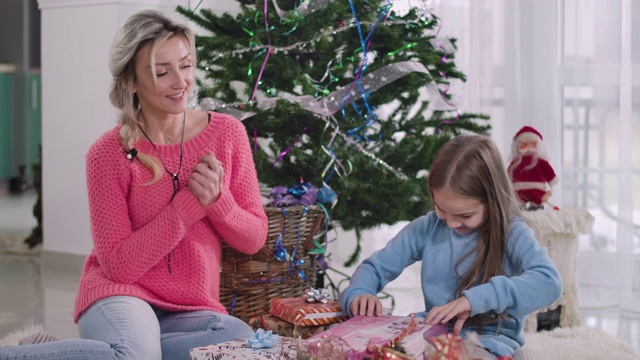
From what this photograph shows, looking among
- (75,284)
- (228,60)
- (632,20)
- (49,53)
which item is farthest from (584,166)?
(49,53)

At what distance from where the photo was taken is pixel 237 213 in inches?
77.0

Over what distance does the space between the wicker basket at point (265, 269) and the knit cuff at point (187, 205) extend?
0.44m

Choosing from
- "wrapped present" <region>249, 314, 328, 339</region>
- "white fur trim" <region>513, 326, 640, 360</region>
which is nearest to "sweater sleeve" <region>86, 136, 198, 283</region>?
"wrapped present" <region>249, 314, 328, 339</region>

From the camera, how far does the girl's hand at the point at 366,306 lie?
5.43 ft

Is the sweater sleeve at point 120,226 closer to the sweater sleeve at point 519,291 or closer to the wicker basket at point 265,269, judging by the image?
the wicker basket at point 265,269

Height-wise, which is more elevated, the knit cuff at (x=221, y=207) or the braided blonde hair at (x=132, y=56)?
the braided blonde hair at (x=132, y=56)

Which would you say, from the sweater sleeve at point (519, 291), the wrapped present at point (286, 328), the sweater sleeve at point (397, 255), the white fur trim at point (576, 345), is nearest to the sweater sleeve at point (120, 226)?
the wrapped present at point (286, 328)

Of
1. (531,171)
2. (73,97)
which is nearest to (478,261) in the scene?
(531,171)

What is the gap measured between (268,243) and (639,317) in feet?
5.17

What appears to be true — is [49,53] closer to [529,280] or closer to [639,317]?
[639,317]

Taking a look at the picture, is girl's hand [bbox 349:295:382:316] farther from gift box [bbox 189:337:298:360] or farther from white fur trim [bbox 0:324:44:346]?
white fur trim [bbox 0:324:44:346]

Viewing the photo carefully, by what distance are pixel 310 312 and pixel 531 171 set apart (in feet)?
4.58

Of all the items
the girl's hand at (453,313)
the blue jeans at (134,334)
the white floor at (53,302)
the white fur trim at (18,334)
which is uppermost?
the girl's hand at (453,313)

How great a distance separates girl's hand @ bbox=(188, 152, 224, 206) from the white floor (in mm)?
1184
